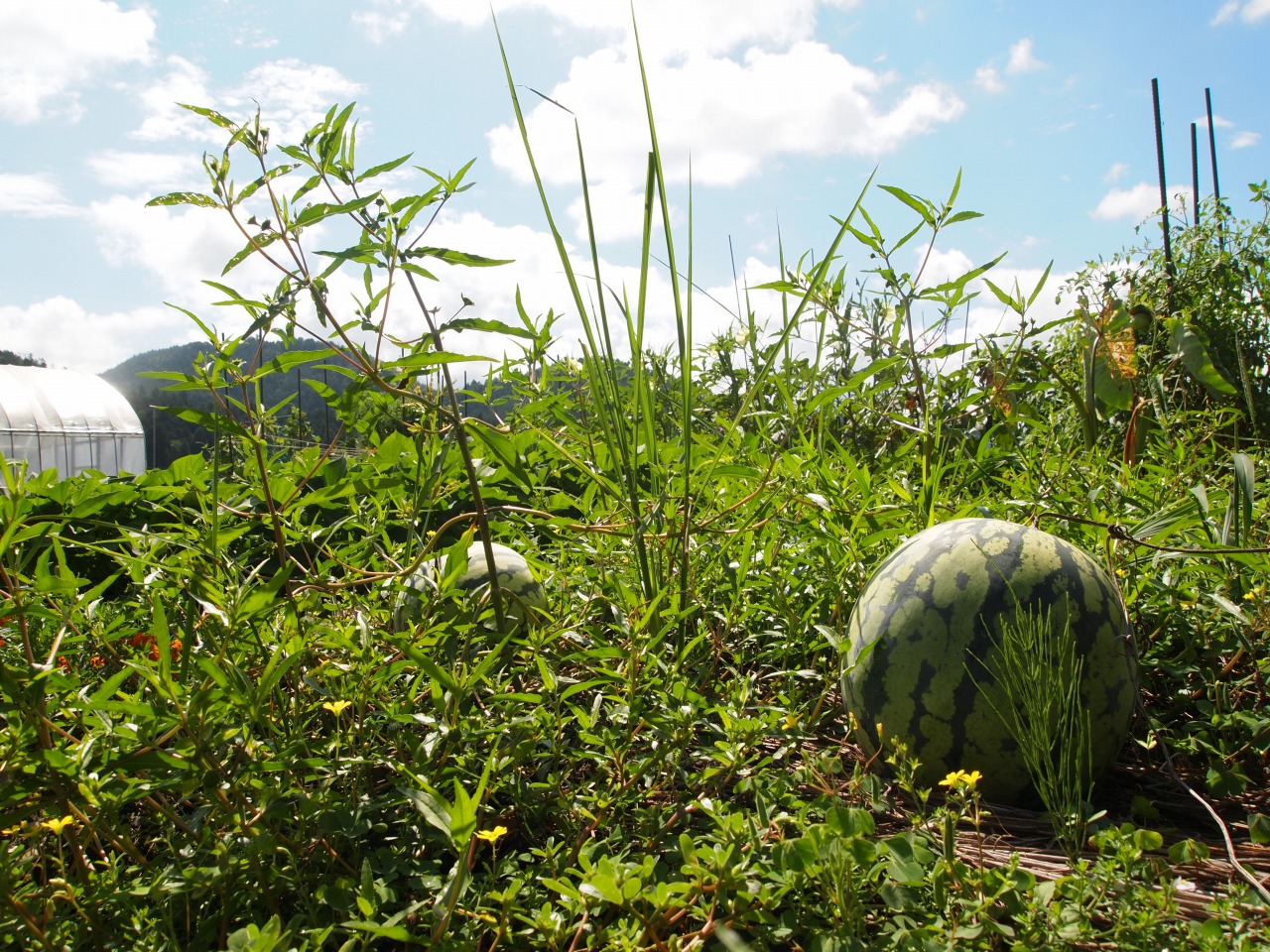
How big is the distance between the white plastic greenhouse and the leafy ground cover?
59.2ft

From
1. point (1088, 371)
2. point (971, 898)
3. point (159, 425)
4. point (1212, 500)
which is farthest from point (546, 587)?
point (159, 425)

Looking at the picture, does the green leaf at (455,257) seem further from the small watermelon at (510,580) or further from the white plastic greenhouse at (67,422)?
the white plastic greenhouse at (67,422)

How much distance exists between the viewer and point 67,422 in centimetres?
1900

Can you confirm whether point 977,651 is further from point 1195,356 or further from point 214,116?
point 1195,356

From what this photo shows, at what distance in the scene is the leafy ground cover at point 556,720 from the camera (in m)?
1.28

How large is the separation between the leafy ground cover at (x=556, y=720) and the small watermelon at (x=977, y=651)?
3.2 inches

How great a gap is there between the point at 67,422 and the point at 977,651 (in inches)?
853

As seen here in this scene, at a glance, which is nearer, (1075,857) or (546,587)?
(1075,857)

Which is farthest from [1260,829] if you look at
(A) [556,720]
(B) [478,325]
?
(B) [478,325]

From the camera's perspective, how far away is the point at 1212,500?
2418mm

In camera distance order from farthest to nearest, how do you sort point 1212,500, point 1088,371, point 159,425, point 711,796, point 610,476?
point 159,425 → point 1088,371 → point 610,476 → point 1212,500 → point 711,796

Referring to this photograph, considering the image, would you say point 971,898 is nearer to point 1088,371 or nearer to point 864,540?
point 864,540

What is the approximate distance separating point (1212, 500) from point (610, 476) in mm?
1700

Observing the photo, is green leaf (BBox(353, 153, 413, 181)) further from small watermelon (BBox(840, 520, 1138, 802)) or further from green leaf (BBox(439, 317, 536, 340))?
small watermelon (BBox(840, 520, 1138, 802))
